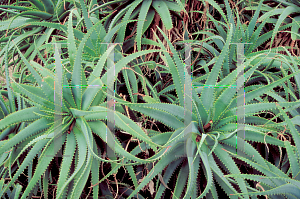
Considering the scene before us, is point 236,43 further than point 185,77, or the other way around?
point 236,43

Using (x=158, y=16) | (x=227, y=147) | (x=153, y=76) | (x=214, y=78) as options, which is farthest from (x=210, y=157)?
(x=158, y=16)

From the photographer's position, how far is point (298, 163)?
65cm

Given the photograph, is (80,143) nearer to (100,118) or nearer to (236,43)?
(100,118)

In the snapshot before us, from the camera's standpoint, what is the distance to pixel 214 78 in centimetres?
71

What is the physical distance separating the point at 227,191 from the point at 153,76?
0.61 m

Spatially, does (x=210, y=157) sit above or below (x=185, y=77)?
below

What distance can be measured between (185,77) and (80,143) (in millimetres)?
394

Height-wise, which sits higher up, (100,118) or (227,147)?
(100,118)

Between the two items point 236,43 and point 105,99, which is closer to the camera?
point 105,99

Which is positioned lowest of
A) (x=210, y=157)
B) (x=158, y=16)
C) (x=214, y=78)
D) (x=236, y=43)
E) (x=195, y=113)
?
(x=210, y=157)

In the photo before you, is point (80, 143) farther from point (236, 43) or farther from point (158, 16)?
point (236, 43)

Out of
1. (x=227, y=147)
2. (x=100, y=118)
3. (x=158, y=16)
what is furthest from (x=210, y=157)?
(x=158, y=16)

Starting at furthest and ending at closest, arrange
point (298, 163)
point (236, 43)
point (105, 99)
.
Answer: point (236, 43) → point (105, 99) → point (298, 163)

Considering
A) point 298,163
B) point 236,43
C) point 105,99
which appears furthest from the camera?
point 236,43
